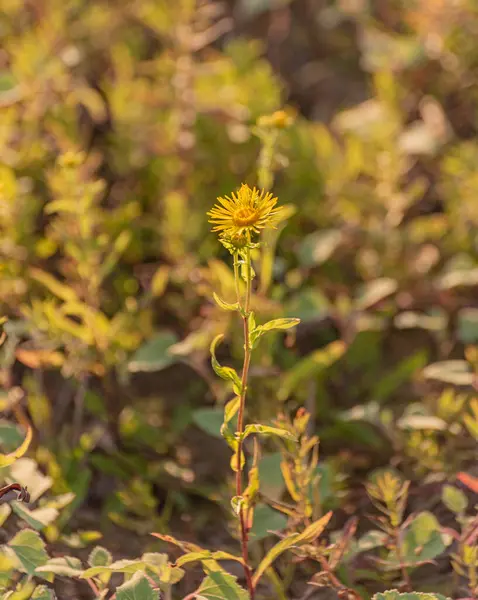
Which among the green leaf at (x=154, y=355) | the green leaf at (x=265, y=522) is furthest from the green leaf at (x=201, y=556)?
the green leaf at (x=154, y=355)

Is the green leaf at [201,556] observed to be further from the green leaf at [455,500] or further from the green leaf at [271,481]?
the green leaf at [455,500]

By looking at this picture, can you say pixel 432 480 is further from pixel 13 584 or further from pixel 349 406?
pixel 13 584

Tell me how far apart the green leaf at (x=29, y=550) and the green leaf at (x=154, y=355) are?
0.45 metres

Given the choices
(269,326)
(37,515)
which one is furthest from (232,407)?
(37,515)

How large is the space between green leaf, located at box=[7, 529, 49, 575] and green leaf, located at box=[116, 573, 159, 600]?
0.48ft

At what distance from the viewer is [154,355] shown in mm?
1598

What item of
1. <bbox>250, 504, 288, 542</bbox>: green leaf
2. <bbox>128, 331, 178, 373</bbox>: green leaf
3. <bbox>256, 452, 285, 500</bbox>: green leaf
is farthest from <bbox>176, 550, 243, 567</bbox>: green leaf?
<bbox>128, 331, 178, 373</bbox>: green leaf

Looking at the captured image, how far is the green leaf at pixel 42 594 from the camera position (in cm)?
112

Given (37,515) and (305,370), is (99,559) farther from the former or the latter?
(305,370)

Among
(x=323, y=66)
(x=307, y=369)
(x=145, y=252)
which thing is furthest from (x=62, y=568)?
(x=323, y=66)

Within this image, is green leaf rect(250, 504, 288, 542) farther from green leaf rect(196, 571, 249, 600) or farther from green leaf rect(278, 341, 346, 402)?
green leaf rect(278, 341, 346, 402)

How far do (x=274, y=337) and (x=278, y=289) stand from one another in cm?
10

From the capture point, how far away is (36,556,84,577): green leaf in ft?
3.68

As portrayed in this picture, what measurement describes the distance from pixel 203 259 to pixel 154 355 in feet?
1.21
